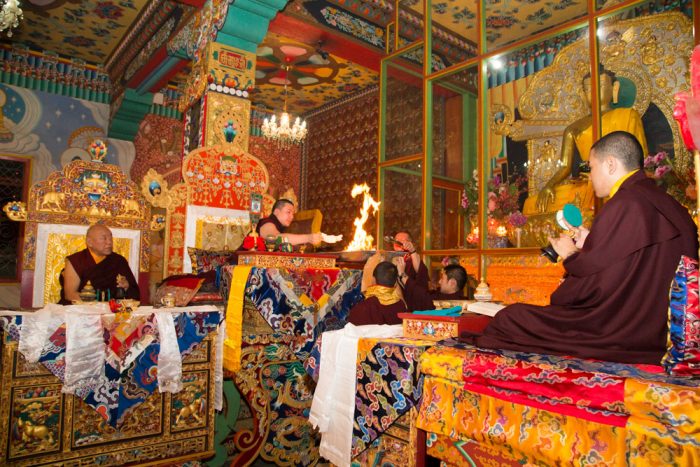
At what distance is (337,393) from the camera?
268 centimetres

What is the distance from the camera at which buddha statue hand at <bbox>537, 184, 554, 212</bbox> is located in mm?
4836

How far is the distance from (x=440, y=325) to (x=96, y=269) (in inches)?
111

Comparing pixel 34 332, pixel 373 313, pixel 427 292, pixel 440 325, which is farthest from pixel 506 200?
pixel 34 332

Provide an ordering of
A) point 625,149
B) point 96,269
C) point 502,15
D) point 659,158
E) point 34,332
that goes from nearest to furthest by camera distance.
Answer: point 625,149
point 34,332
point 96,269
point 659,158
point 502,15

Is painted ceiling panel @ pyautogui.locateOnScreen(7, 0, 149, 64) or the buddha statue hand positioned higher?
painted ceiling panel @ pyautogui.locateOnScreen(7, 0, 149, 64)

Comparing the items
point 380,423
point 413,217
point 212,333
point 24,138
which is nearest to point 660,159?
point 413,217

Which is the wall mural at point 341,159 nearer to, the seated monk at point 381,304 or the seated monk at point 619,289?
the seated monk at point 381,304

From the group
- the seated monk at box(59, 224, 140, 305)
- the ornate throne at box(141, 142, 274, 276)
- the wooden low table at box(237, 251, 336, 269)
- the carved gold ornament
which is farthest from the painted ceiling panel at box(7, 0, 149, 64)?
the wooden low table at box(237, 251, 336, 269)

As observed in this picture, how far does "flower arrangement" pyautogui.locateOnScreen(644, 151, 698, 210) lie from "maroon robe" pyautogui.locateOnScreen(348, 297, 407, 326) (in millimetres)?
2498

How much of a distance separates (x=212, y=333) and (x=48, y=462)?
3.78 feet

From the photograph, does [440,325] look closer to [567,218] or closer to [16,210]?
[567,218]

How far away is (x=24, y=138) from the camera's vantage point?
8.81m

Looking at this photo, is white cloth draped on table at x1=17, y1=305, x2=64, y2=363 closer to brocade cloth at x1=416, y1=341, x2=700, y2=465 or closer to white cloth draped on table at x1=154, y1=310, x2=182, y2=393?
white cloth draped on table at x1=154, y1=310, x2=182, y2=393

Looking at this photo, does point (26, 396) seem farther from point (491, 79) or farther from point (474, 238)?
point (491, 79)
